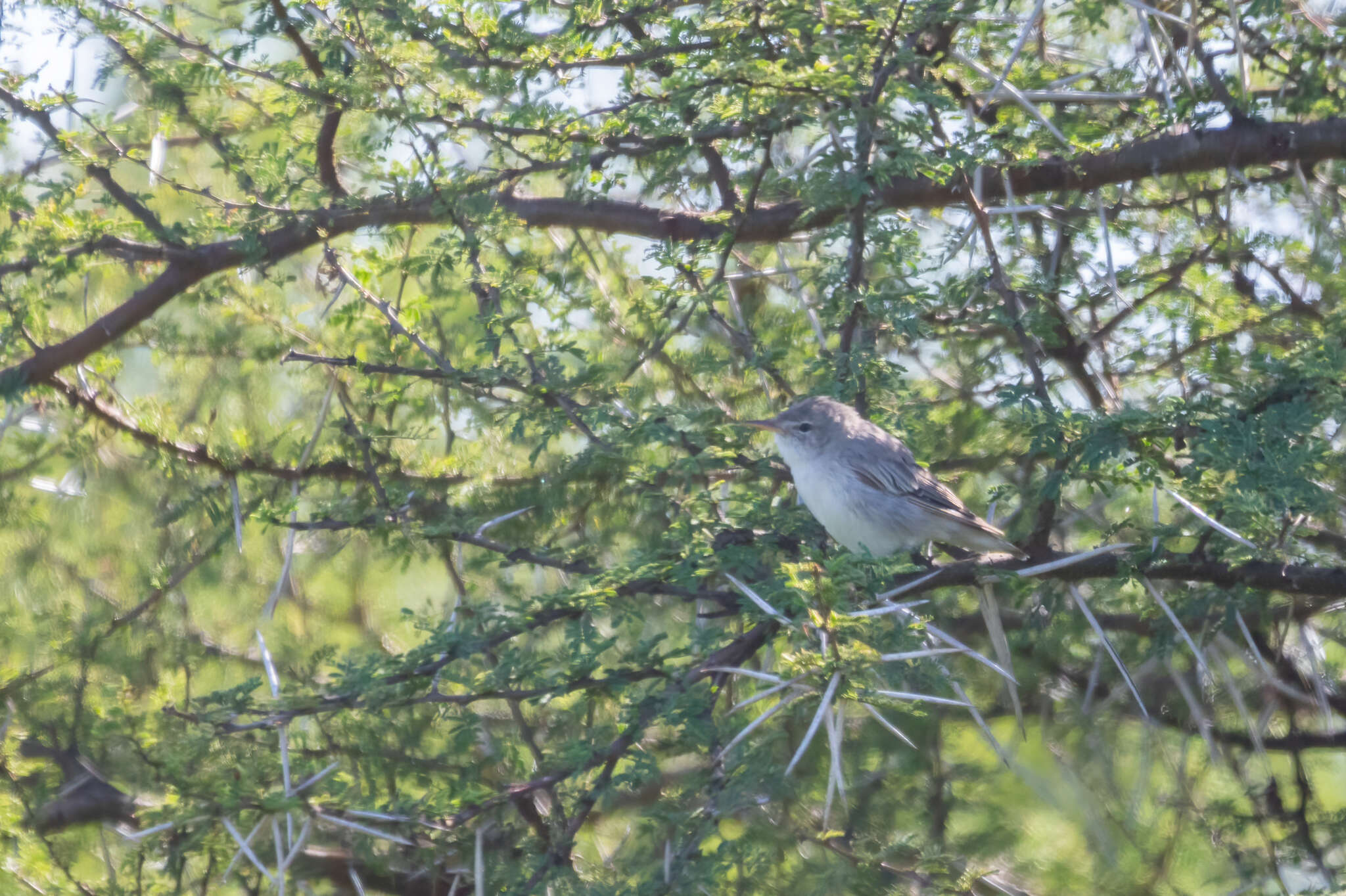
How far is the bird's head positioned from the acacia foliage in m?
0.19

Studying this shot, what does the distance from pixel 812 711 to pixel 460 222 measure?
1888 mm

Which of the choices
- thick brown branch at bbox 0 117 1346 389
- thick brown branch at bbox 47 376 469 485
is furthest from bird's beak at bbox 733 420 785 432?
thick brown branch at bbox 47 376 469 485

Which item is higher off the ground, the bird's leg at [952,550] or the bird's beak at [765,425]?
the bird's beak at [765,425]

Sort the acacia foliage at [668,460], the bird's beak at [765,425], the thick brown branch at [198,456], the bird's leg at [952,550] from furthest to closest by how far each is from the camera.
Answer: the bird's leg at [952,550] → the thick brown branch at [198,456] → the bird's beak at [765,425] → the acacia foliage at [668,460]

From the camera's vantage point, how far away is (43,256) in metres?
4.24

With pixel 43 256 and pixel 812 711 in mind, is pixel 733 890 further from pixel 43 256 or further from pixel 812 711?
pixel 43 256

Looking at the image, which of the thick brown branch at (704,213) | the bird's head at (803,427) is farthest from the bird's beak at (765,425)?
the thick brown branch at (704,213)

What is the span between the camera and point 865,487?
179 inches

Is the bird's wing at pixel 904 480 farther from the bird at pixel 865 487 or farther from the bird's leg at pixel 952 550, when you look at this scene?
the bird's leg at pixel 952 550

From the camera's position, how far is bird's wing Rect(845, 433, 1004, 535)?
451 centimetres

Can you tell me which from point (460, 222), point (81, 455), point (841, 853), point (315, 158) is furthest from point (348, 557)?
point (841, 853)

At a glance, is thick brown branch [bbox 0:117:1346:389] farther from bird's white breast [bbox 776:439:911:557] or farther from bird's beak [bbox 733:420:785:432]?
bird's white breast [bbox 776:439:911:557]

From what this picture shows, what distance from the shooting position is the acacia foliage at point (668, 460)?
9.93ft

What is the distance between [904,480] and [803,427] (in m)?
0.56
